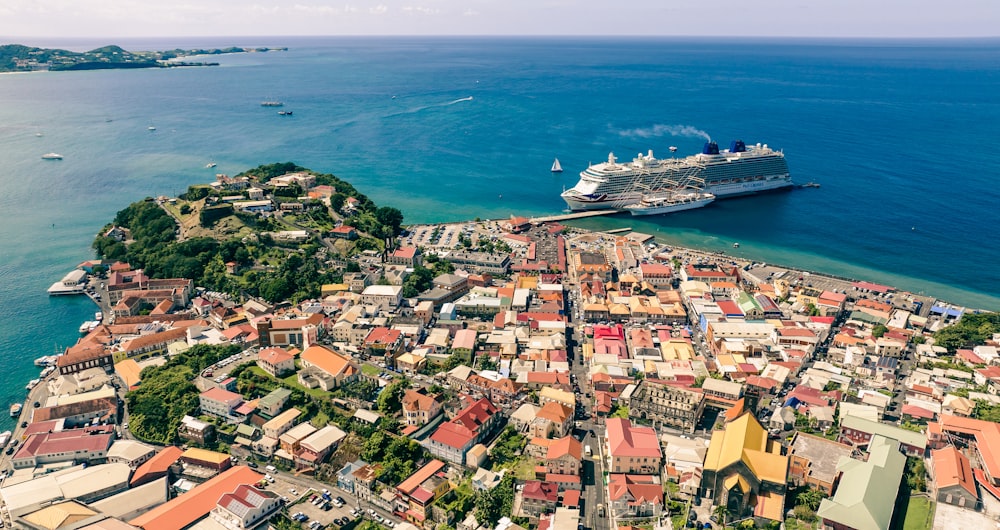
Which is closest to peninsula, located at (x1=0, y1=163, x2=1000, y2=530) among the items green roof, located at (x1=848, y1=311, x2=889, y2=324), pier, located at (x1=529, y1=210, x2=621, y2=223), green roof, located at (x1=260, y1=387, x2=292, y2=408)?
green roof, located at (x1=260, y1=387, x2=292, y2=408)

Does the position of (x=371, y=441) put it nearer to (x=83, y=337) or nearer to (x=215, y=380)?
(x=215, y=380)

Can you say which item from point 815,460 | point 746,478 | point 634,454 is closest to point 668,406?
point 634,454

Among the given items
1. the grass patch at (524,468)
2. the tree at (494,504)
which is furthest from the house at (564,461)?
the tree at (494,504)

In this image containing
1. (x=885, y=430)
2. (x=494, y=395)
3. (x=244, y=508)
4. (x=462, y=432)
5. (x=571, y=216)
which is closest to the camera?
(x=244, y=508)

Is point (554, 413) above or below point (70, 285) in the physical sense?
below

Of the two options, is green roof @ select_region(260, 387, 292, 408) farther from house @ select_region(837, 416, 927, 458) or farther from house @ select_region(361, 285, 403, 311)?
house @ select_region(837, 416, 927, 458)

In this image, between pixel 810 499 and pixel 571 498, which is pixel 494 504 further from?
pixel 810 499

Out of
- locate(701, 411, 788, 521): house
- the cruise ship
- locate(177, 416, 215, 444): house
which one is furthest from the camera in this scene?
the cruise ship
